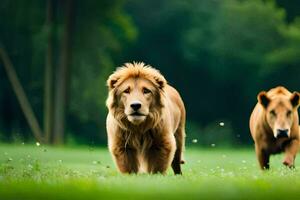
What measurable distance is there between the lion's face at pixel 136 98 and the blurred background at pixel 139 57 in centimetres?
1553

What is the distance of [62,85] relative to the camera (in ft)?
81.8

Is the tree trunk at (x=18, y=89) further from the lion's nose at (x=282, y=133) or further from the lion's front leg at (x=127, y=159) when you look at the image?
the lion's front leg at (x=127, y=159)

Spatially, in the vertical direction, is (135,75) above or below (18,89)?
below

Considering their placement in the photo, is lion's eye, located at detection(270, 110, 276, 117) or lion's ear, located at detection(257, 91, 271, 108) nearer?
lion's eye, located at detection(270, 110, 276, 117)

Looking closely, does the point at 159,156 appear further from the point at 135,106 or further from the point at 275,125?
the point at 275,125

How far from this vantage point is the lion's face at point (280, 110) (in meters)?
10.4

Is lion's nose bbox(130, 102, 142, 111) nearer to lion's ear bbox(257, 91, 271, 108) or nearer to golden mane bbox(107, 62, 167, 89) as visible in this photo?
golden mane bbox(107, 62, 167, 89)

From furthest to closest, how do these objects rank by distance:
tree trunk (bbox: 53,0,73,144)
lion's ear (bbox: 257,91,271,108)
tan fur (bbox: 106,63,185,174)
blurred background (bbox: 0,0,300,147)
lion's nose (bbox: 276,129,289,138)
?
1. blurred background (bbox: 0,0,300,147)
2. tree trunk (bbox: 53,0,73,144)
3. lion's ear (bbox: 257,91,271,108)
4. lion's nose (bbox: 276,129,289,138)
5. tan fur (bbox: 106,63,185,174)

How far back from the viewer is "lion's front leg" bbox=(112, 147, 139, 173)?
853 cm

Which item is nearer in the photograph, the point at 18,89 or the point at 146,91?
the point at 146,91

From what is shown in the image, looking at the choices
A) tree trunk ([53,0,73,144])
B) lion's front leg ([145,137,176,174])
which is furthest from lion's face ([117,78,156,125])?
tree trunk ([53,0,73,144])

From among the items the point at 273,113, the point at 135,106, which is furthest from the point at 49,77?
the point at 135,106

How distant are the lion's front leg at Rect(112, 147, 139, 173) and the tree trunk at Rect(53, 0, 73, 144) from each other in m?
16.4

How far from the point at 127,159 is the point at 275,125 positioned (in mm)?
2438
